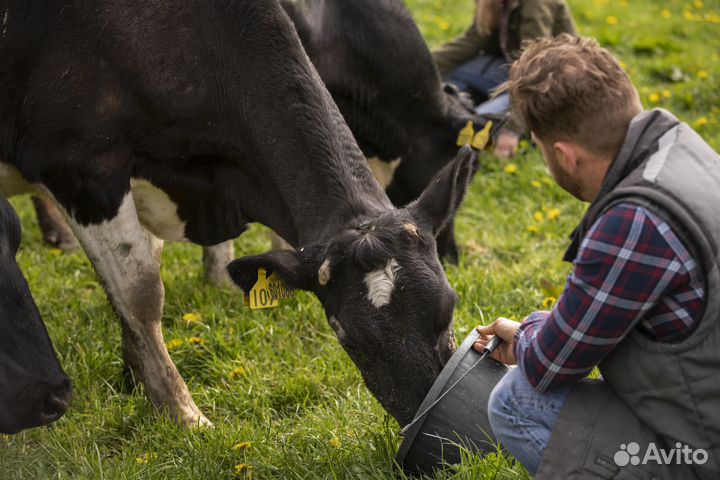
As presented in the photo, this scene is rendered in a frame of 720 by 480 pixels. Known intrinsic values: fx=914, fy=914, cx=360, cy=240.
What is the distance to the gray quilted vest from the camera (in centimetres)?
236

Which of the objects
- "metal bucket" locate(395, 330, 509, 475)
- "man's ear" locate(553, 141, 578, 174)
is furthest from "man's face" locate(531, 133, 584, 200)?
"metal bucket" locate(395, 330, 509, 475)

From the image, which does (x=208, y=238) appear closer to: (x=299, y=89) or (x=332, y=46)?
(x=299, y=89)

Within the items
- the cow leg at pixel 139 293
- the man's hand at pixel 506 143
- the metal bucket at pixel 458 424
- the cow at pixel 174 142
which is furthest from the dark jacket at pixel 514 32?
the metal bucket at pixel 458 424

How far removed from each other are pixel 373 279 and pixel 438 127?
7.73 feet

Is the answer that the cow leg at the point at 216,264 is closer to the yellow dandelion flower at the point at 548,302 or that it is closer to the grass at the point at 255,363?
the grass at the point at 255,363

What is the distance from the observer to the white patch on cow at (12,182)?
432cm

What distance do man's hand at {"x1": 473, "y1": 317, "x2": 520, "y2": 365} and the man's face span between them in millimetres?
508

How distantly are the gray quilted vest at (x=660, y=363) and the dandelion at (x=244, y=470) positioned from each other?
1.27 m

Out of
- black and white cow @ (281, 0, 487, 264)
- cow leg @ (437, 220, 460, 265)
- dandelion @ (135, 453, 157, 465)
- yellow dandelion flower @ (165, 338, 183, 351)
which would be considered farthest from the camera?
cow leg @ (437, 220, 460, 265)

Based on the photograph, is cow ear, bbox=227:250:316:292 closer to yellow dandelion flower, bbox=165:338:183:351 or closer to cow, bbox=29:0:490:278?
yellow dandelion flower, bbox=165:338:183:351

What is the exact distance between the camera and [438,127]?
5.48 meters

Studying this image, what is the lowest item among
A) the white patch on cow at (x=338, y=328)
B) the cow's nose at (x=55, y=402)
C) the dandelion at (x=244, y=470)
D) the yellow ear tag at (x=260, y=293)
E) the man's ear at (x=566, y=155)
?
the dandelion at (x=244, y=470)

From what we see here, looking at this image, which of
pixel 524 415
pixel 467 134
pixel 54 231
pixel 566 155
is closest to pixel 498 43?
pixel 467 134

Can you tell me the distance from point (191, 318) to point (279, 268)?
1.54m
